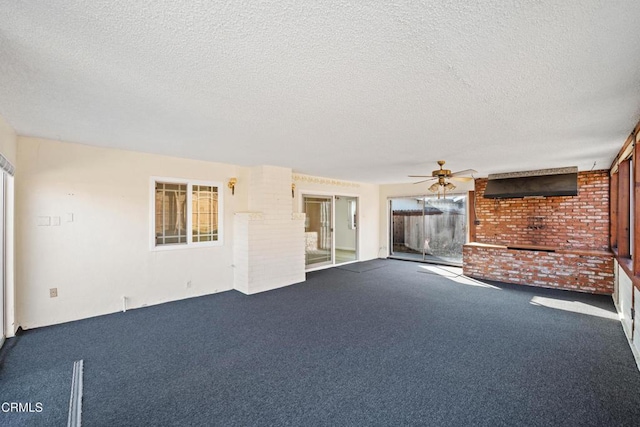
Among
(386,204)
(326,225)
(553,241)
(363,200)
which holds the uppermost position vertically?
(363,200)

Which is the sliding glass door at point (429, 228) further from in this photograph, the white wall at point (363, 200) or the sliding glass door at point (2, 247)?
the sliding glass door at point (2, 247)

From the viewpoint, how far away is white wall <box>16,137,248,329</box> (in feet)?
12.0

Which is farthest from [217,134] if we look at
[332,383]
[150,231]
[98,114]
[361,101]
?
[332,383]

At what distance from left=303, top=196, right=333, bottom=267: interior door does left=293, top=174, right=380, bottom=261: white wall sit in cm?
29

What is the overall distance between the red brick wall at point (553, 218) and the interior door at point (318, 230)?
383 cm

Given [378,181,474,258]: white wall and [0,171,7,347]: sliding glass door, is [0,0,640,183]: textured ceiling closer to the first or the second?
[0,171,7,347]: sliding glass door

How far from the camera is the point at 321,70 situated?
6.27 feet

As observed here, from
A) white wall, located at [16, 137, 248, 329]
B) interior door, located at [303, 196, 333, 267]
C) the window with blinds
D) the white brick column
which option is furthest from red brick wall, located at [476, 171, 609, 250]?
white wall, located at [16, 137, 248, 329]

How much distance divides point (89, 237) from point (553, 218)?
8733mm

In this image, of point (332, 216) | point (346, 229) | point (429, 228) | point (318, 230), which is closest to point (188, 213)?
point (318, 230)

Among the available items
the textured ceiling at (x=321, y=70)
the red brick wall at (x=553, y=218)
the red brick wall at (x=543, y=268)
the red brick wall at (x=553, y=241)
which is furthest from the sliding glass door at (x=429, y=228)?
the textured ceiling at (x=321, y=70)

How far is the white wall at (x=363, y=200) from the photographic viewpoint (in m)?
7.27

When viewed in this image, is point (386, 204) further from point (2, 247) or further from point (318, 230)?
point (2, 247)

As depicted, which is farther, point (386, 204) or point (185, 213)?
point (386, 204)
